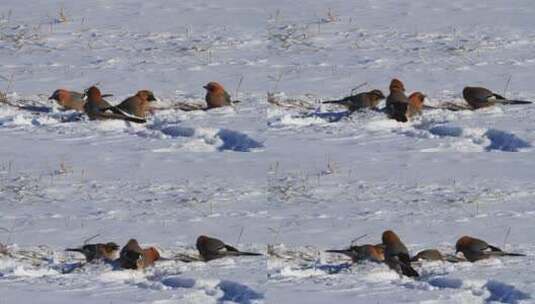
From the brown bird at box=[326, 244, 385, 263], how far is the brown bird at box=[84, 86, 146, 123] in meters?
4.01

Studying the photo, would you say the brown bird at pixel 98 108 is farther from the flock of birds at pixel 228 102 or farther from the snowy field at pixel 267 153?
the snowy field at pixel 267 153

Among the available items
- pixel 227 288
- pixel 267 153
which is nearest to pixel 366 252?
Answer: pixel 227 288

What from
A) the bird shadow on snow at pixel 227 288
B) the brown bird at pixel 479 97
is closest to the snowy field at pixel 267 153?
the bird shadow on snow at pixel 227 288

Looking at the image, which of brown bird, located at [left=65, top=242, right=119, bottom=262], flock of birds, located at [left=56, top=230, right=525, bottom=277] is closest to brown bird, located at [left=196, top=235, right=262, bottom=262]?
flock of birds, located at [left=56, top=230, right=525, bottom=277]

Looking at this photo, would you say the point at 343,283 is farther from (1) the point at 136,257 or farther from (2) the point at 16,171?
(2) the point at 16,171

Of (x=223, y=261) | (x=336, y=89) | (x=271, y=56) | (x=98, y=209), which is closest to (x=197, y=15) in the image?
(x=271, y=56)

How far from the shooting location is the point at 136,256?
32.9 ft

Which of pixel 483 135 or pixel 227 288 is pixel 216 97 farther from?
pixel 227 288

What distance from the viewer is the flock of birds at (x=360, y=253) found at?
1002 centimetres

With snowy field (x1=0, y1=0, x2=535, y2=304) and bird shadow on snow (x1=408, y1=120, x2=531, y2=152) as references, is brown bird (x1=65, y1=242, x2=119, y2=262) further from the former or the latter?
bird shadow on snow (x1=408, y1=120, x2=531, y2=152)

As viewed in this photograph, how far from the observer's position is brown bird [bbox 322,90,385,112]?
13758mm

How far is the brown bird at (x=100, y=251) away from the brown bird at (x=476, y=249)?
245 centimetres

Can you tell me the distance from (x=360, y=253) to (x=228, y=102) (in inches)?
157

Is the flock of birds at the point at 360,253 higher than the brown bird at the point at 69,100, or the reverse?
the brown bird at the point at 69,100
